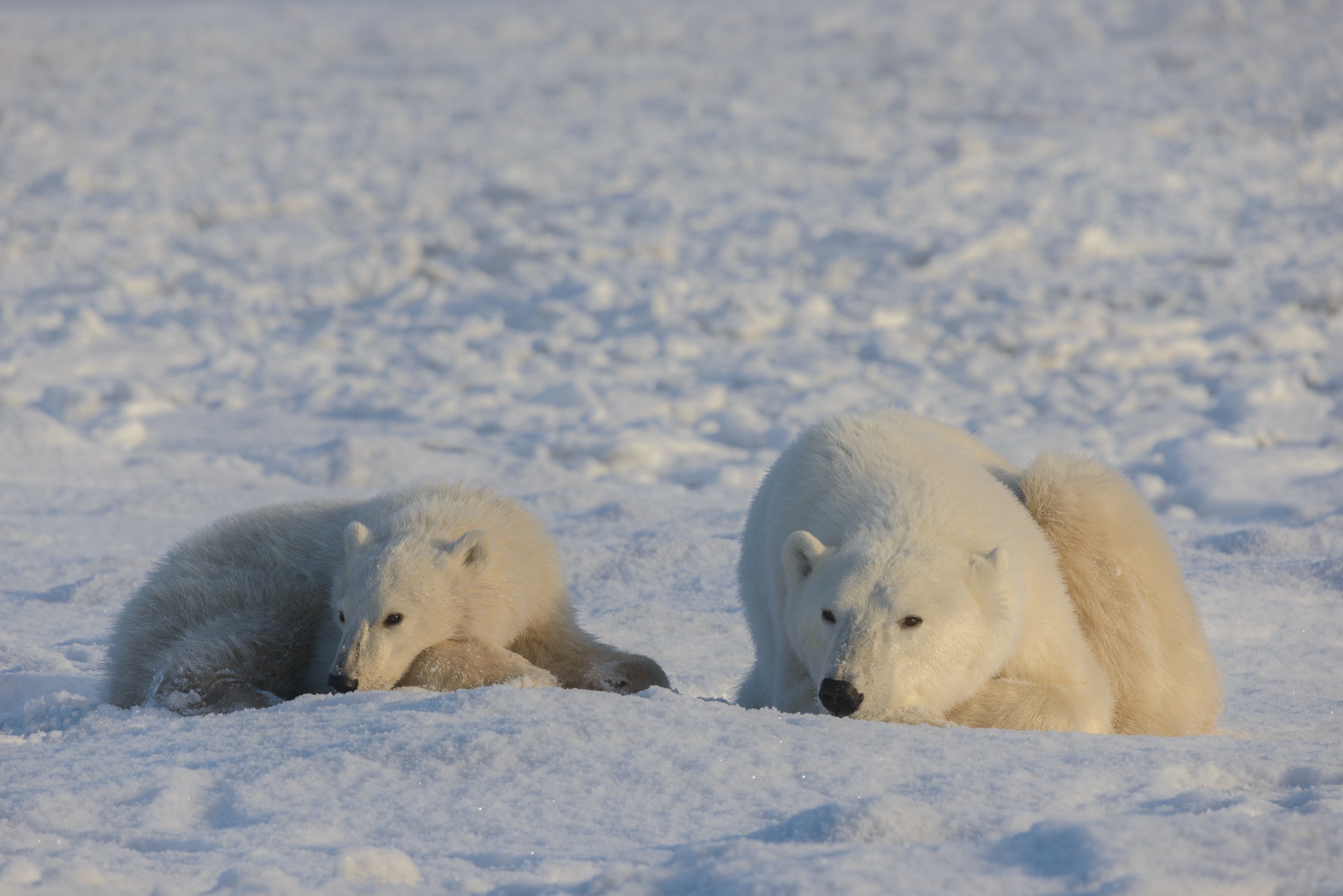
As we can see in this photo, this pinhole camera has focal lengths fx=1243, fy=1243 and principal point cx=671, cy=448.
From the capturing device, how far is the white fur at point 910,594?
3.12m

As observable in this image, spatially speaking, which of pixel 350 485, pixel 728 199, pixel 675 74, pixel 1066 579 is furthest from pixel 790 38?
pixel 1066 579

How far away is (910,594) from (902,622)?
0.24ft

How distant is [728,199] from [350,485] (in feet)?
25.1

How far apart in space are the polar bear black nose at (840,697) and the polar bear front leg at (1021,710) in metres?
0.37

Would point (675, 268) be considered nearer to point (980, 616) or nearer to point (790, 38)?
point (980, 616)

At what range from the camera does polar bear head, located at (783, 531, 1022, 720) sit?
3.06m

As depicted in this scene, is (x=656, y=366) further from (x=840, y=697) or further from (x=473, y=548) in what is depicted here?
(x=840, y=697)

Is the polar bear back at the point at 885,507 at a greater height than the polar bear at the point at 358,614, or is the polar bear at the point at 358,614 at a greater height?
the polar bear back at the point at 885,507

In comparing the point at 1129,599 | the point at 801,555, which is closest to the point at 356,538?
the point at 801,555

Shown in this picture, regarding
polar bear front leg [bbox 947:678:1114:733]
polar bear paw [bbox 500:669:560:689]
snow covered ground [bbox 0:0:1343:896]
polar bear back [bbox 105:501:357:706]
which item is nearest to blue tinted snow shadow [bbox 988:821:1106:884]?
snow covered ground [bbox 0:0:1343:896]

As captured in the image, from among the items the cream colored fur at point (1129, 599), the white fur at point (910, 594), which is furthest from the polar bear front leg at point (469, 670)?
the cream colored fur at point (1129, 599)

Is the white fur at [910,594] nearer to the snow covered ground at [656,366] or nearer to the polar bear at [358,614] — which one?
the snow covered ground at [656,366]

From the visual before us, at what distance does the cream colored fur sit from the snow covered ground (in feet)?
0.70

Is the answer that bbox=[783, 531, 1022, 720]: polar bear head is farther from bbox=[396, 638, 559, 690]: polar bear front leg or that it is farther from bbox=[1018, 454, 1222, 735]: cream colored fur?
bbox=[396, 638, 559, 690]: polar bear front leg
